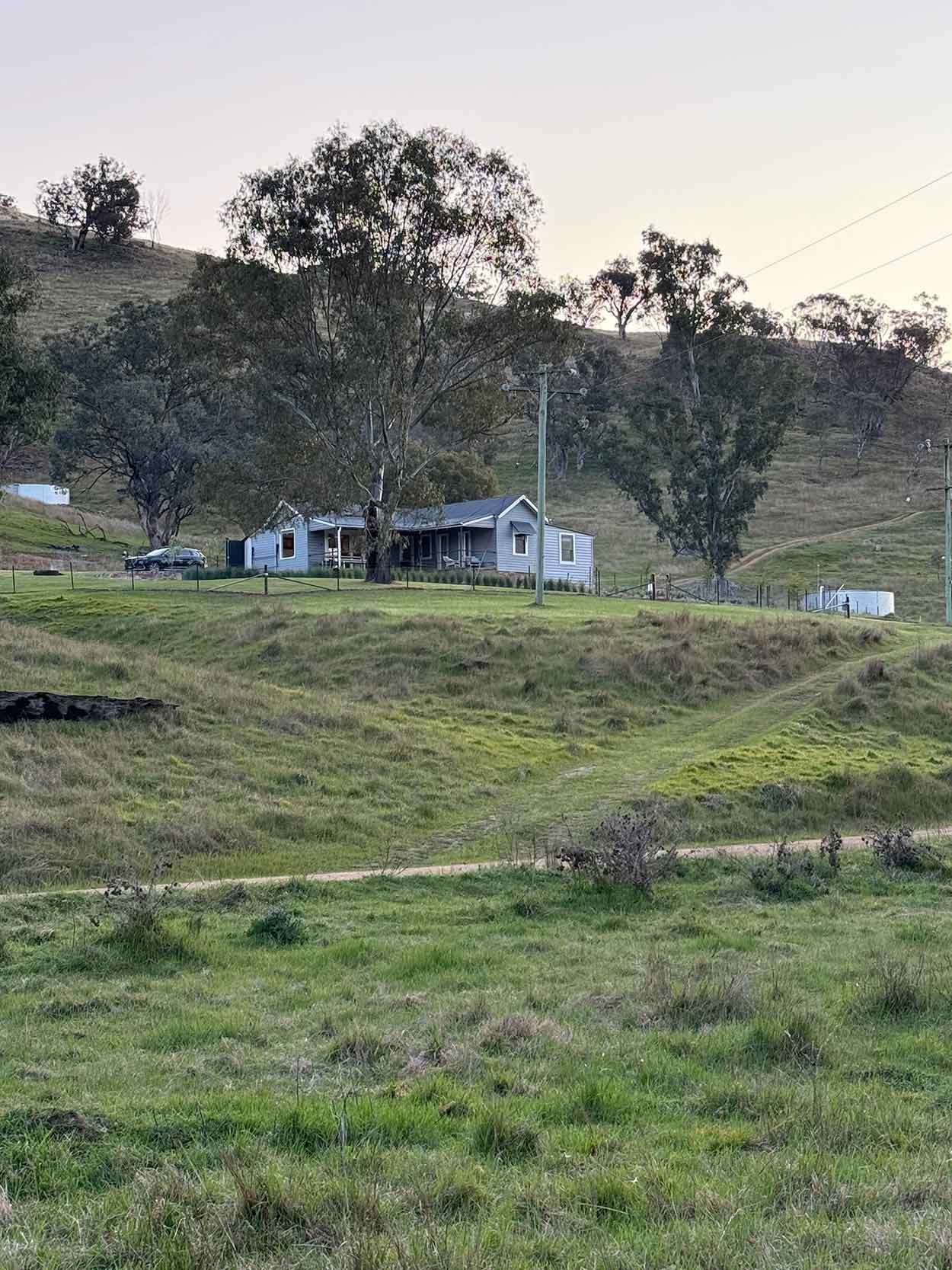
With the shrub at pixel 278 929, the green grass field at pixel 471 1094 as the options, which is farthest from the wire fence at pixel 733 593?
the green grass field at pixel 471 1094

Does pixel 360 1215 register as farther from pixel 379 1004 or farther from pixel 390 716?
pixel 390 716

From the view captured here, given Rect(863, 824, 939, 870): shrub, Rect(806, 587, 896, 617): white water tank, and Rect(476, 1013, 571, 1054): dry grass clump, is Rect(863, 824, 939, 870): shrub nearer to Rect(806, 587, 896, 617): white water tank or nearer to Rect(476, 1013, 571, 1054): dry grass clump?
Rect(476, 1013, 571, 1054): dry grass clump

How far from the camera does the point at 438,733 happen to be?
2386cm

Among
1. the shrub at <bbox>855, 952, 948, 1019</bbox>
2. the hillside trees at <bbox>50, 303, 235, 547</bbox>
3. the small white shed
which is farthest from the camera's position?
the small white shed

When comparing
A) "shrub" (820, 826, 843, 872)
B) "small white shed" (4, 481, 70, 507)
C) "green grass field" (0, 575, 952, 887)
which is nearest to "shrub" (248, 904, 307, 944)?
"green grass field" (0, 575, 952, 887)

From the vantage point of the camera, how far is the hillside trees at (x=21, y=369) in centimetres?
3497

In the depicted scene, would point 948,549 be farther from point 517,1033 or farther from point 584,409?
point 584,409

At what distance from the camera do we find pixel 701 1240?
4.43 metres

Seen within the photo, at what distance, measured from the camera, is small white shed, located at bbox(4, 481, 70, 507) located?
87.8 meters

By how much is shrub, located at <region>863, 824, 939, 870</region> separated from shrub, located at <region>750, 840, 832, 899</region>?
0.94 meters

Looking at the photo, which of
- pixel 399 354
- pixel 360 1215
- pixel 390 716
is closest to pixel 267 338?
pixel 399 354

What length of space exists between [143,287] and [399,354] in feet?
345

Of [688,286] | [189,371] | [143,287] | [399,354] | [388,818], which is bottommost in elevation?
[388,818]

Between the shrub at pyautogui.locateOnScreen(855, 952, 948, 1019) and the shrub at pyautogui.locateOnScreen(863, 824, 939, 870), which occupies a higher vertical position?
the shrub at pyautogui.locateOnScreen(855, 952, 948, 1019)
